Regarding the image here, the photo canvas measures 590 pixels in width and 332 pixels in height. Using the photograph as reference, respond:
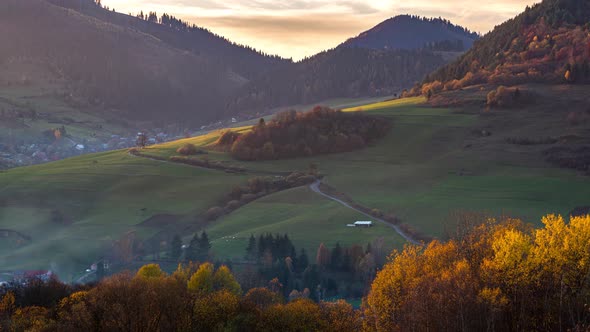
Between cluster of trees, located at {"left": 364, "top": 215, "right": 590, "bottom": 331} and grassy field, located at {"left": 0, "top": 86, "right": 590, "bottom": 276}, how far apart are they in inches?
2068

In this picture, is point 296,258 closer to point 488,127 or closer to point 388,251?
point 388,251

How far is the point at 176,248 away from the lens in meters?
123

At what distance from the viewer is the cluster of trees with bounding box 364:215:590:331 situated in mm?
55781

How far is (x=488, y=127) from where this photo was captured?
640ft

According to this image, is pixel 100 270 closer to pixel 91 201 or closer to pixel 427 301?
pixel 91 201

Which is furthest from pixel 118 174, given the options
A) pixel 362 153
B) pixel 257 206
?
pixel 362 153

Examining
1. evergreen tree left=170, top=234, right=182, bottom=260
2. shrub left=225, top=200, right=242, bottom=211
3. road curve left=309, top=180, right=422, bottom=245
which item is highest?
road curve left=309, top=180, right=422, bottom=245

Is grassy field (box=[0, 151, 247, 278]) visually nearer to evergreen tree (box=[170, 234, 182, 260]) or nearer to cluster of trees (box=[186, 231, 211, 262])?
evergreen tree (box=[170, 234, 182, 260])

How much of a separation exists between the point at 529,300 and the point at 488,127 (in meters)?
144

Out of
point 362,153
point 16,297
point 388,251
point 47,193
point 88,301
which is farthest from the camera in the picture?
point 362,153

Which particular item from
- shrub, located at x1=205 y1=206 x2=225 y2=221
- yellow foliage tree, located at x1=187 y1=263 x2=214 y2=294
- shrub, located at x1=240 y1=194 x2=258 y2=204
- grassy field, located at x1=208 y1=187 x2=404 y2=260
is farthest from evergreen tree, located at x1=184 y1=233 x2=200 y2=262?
shrub, located at x1=240 y1=194 x2=258 y2=204

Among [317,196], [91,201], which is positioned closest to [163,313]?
[317,196]

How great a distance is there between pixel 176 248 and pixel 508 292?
7439cm

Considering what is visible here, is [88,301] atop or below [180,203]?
atop
